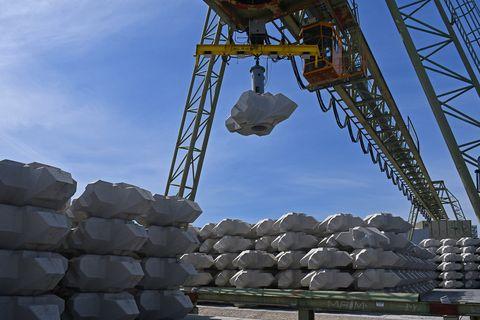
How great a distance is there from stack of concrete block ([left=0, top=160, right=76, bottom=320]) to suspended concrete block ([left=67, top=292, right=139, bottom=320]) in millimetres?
437

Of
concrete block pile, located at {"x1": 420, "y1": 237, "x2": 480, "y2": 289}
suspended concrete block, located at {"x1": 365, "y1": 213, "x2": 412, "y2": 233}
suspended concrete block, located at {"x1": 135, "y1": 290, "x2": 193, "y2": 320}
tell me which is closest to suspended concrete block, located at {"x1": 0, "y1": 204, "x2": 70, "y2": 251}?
suspended concrete block, located at {"x1": 135, "y1": 290, "x2": 193, "y2": 320}

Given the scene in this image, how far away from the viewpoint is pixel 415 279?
12289 mm

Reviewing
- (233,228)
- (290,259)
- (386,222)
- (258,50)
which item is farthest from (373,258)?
(258,50)

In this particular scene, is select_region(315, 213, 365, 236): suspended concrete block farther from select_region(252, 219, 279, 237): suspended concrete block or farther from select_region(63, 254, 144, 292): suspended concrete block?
select_region(63, 254, 144, 292): suspended concrete block

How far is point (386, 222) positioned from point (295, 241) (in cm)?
229

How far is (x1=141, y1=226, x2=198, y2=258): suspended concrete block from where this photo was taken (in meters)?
7.84

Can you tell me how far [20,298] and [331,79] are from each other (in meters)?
9.14

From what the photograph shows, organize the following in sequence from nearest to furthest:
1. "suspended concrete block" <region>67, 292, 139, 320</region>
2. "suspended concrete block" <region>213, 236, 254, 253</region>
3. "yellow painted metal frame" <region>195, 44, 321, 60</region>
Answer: "suspended concrete block" <region>67, 292, 139, 320</region>
"yellow painted metal frame" <region>195, 44, 321, 60</region>
"suspended concrete block" <region>213, 236, 254, 253</region>

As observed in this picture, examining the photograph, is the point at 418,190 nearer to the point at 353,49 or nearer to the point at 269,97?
the point at 353,49

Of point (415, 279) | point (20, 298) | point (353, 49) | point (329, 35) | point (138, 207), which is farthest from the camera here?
point (353, 49)

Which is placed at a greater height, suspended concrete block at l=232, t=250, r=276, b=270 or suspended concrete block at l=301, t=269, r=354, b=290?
suspended concrete block at l=232, t=250, r=276, b=270

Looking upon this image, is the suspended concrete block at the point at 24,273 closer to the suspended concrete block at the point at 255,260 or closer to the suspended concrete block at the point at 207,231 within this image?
the suspended concrete block at the point at 255,260

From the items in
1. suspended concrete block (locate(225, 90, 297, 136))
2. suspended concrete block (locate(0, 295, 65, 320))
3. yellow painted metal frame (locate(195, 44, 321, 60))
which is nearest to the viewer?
suspended concrete block (locate(0, 295, 65, 320))

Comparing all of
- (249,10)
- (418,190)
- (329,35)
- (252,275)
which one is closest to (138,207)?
(252,275)
